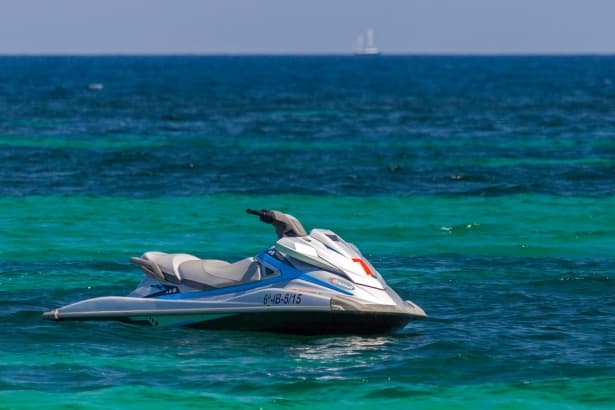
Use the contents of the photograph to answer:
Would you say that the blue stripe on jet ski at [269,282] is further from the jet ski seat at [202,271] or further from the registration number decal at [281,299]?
the registration number decal at [281,299]

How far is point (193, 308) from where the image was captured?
42.8ft

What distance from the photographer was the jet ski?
41.4 feet

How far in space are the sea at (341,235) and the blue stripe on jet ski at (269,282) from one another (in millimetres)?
364

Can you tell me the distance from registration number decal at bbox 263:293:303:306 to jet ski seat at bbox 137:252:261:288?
1.12ft

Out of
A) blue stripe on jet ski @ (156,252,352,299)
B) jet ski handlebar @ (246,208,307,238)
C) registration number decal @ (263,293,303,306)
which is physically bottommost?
registration number decal @ (263,293,303,306)

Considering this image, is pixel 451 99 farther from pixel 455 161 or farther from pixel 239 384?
pixel 239 384

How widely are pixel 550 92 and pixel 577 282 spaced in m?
66.3

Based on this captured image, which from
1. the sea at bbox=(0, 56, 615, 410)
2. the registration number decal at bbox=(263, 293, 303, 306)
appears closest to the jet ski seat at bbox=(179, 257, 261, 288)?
the registration number decal at bbox=(263, 293, 303, 306)

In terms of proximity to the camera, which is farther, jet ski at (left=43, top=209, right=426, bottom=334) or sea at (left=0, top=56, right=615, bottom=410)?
jet ski at (left=43, top=209, right=426, bottom=334)

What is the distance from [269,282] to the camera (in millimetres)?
12945

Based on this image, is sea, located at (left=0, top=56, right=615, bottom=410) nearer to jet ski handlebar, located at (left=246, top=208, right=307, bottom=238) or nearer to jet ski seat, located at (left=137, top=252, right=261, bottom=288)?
jet ski seat, located at (left=137, top=252, right=261, bottom=288)

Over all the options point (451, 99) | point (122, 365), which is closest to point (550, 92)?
point (451, 99)

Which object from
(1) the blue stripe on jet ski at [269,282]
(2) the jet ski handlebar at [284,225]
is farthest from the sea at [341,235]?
(2) the jet ski handlebar at [284,225]

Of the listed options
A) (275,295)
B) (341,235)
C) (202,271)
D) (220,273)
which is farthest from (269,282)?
(341,235)
